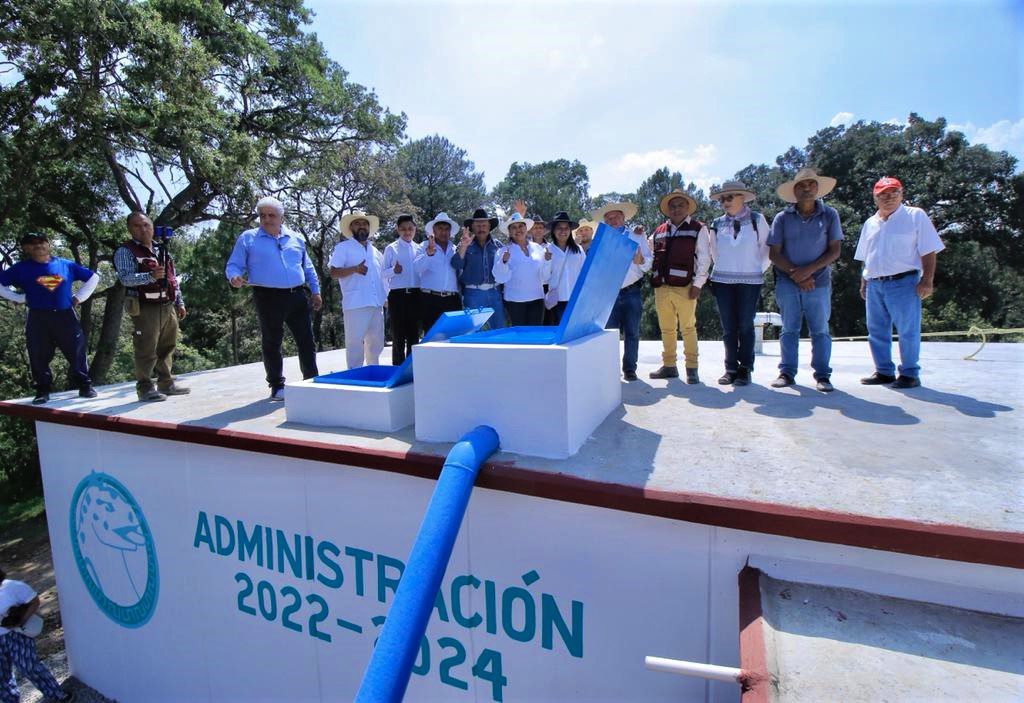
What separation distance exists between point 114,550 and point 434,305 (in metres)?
3.76

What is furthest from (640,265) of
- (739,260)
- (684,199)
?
(739,260)

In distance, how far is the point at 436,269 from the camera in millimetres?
5719

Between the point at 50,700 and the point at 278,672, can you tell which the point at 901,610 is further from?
the point at 50,700

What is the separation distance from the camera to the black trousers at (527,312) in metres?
5.92

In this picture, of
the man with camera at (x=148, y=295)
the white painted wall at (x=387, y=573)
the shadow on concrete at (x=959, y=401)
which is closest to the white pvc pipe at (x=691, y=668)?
the white painted wall at (x=387, y=573)

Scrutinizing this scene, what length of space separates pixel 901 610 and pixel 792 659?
557 millimetres

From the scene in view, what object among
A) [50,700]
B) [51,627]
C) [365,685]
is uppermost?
[365,685]

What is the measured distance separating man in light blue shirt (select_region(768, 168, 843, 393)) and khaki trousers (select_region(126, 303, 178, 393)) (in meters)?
5.52

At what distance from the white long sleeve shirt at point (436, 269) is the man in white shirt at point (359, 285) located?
0.45 meters

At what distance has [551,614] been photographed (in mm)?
2598

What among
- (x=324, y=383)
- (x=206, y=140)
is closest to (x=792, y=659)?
→ (x=324, y=383)

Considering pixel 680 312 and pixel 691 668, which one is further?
pixel 680 312

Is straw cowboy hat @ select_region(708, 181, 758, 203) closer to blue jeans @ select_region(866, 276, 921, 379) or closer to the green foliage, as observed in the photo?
blue jeans @ select_region(866, 276, 921, 379)

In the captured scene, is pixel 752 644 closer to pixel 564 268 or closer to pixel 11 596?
pixel 564 268
